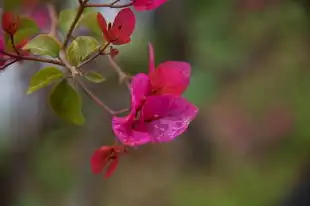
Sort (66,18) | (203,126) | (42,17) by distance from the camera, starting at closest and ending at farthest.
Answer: (66,18)
(42,17)
(203,126)

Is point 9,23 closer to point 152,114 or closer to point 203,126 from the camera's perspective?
point 152,114

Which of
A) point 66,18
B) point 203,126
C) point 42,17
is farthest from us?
point 203,126

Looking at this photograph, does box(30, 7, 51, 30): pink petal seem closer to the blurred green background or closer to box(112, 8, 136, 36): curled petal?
the blurred green background

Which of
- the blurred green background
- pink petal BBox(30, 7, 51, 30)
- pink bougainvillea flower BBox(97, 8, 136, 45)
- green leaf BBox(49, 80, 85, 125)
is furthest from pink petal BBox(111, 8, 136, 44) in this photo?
the blurred green background

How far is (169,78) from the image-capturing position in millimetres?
439

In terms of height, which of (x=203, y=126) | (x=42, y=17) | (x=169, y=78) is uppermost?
(x=169, y=78)

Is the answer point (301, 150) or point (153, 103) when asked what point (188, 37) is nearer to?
point (301, 150)

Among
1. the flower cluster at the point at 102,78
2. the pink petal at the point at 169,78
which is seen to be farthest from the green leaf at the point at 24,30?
the pink petal at the point at 169,78

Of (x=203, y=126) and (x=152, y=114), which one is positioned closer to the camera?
(x=152, y=114)

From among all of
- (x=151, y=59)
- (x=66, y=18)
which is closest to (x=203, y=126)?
(x=66, y=18)

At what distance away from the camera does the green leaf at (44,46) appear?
0.39m

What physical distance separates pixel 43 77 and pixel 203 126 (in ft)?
4.69

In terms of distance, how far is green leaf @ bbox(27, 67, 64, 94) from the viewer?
402mm

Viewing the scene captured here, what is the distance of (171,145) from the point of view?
201 centimetres
